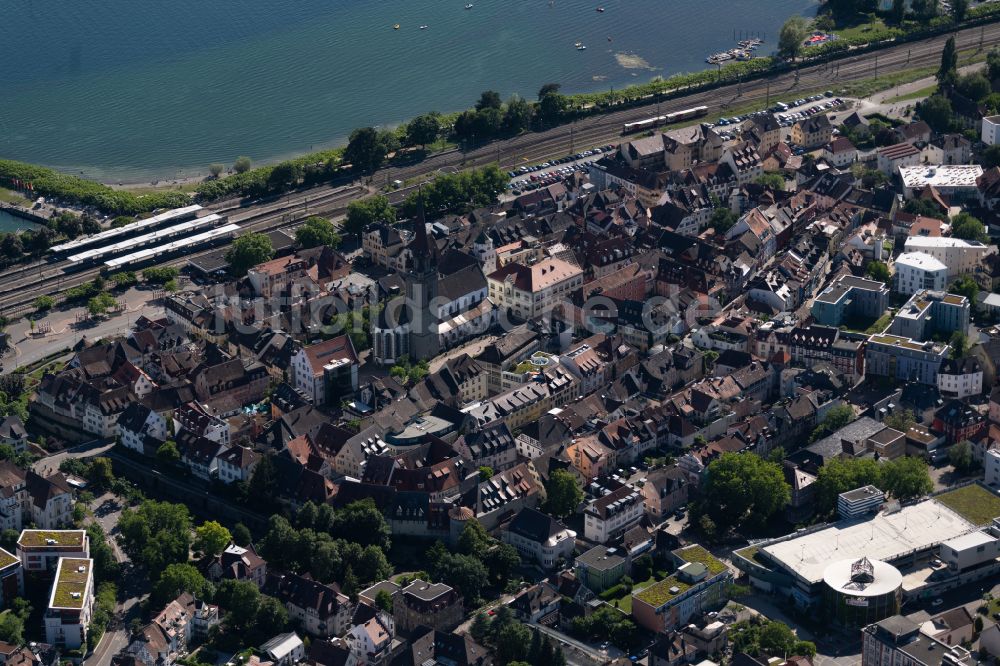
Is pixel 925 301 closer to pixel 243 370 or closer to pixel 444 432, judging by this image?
pixel 444 432

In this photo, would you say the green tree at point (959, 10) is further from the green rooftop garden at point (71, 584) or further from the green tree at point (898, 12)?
the green rooftop garden at point (71, 584)

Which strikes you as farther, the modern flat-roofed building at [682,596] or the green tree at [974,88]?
the green tree at [974,88]

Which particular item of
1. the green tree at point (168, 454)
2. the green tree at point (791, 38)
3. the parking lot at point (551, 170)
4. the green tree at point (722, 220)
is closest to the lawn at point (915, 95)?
the green tree at point (791, 38)

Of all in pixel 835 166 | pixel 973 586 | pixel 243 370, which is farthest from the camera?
pixel 835 166

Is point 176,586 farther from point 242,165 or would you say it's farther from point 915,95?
point 915,95

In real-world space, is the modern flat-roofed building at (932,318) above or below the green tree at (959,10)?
below

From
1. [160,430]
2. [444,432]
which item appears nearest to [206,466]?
[160,430]
